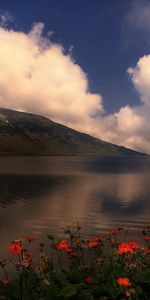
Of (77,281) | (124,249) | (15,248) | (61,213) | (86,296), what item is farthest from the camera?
(61,213)

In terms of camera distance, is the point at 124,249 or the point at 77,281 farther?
the point at 77,281

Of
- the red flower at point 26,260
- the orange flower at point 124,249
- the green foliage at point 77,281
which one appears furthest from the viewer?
the green foliage at point 77,281

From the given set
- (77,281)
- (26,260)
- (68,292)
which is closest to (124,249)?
(68,292)

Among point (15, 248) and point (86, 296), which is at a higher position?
point (15, 248)

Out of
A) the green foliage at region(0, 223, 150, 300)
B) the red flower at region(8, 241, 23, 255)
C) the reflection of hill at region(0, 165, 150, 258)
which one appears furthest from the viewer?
the reflection of hill at region(0, 165, 150, 258)

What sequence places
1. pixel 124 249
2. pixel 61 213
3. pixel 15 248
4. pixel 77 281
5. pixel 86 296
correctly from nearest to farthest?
pixel 15 248 → pixel 124 249 → pixel 86 296 → pixel 77 281 → pixel 61 213

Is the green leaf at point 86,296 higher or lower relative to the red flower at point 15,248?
lower

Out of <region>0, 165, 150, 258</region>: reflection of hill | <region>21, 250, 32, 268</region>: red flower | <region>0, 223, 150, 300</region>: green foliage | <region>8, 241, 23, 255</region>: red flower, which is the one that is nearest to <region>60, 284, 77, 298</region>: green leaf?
<region>0, 223, 150, 300</region>: green foliage

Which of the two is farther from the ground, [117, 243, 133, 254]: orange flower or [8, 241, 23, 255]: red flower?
[117, 243, 133, 254]: orange flower

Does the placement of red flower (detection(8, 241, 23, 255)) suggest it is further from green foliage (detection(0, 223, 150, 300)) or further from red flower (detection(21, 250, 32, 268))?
red flower (detection(21, 250, 32, 268))

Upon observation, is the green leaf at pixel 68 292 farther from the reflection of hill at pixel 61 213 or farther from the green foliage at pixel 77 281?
the reflection of hill at pixel 61 213

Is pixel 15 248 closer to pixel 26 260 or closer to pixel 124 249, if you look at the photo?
pixel 26 260

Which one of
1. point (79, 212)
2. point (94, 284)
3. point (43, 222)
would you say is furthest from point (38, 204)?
point (94, 284)

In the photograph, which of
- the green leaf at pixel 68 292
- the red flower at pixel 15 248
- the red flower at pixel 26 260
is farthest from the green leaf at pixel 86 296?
the red flower at pixel 15 248
